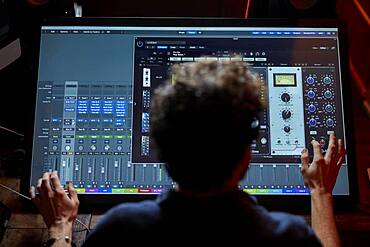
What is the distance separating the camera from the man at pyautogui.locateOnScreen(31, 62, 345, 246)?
826mm

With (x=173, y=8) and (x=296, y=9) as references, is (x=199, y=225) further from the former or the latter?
(x=173, y=8)

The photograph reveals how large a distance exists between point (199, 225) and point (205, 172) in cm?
8

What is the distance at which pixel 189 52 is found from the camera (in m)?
1.48

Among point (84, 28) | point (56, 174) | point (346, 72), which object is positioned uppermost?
point (84, 28)

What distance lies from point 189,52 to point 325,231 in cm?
55

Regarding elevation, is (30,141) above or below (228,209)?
above

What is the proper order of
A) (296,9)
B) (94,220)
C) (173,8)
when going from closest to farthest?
(94,220) < (296,9) < (173,8)

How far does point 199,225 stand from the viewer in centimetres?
84

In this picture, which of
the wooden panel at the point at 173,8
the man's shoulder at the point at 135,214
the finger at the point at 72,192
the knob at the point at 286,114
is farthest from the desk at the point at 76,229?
the wooden panel at the point at 173,8

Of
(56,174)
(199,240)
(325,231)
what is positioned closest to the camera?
(199,240)

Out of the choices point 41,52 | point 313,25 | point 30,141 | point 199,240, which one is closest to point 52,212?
point 30,141

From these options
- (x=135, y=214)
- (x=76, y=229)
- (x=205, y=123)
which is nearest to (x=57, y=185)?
(x=76, y=229)

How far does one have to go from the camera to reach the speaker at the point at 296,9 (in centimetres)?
153

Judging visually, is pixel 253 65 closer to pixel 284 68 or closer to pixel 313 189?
pixel 284 68
